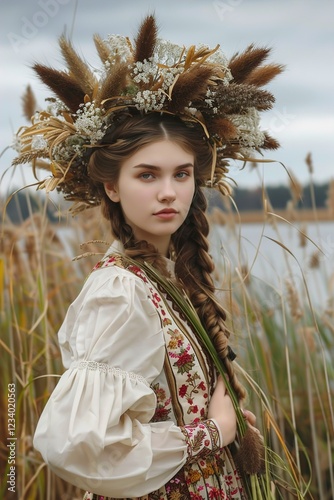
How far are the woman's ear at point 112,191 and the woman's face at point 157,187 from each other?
50mm

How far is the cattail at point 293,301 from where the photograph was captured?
2.48 m

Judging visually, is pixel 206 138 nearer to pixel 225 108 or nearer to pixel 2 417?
pixel 225 108

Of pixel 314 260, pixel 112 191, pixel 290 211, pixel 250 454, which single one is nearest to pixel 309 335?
pixel 314 260

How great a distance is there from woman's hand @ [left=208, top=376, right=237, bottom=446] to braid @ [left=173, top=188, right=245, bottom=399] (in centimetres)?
5

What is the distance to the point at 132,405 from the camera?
1.45 meters

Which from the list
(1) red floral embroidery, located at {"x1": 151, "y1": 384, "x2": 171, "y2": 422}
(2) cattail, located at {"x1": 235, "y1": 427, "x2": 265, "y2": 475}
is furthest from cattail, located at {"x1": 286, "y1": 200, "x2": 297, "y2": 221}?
(1) red floral embroidery, located at {"x1": 151, "y1": 384, "x2": 171, "y2": 422}

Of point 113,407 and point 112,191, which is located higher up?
point 112,191

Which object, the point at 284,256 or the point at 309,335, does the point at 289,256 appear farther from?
the point at 309,335

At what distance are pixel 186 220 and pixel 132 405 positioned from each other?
0.57 metres

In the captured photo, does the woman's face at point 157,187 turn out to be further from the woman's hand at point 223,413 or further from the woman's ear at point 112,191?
the woman's hand at point 223,413

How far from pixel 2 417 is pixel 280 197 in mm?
1281

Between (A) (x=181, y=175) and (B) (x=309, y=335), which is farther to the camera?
(B) (x=309, y=335)

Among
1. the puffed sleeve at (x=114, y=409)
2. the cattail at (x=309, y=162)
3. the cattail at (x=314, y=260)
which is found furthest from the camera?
the cattail at (x=314, y=260)

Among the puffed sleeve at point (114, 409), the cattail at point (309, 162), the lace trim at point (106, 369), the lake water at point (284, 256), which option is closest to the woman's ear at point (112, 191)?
the puffed sleeve at point (114, 409)
